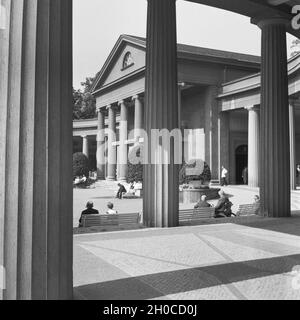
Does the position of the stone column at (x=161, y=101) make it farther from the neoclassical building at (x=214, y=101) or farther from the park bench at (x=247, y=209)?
the neoclassical building at (x=214, y=101)

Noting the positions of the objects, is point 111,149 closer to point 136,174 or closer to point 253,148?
point 136,174

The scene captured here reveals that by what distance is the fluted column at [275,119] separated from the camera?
952 cm

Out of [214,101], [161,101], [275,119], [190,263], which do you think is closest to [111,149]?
[214,101]

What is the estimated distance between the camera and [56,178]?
10.5ft

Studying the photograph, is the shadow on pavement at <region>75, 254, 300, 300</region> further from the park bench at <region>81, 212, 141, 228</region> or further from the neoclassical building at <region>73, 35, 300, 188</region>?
the neoclassical building at <region>73, 35, 300, 188</region>

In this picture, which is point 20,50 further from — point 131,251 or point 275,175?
point 275,175

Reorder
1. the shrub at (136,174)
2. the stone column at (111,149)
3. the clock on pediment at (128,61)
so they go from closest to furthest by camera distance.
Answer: the shrub at (136,174) → the clock on pediment at (128,61) → the stone column at (111,149)

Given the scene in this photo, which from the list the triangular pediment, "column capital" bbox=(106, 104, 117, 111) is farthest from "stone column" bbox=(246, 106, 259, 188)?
"column capital" bbox=(106, 104, 117, 111)

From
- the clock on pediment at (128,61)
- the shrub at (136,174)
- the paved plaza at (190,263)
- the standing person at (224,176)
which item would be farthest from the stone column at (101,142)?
the paved plaza at (190,263)

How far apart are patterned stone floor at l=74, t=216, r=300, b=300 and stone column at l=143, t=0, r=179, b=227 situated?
575 mm

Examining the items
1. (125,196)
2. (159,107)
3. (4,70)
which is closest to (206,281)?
(4,70)

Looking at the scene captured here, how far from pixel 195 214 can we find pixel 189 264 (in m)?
4.80

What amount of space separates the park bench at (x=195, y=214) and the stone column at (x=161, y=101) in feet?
3.36

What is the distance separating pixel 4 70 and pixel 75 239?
438 cm
